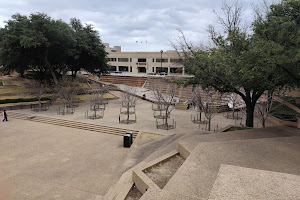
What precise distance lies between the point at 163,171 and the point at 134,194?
1.62 metres

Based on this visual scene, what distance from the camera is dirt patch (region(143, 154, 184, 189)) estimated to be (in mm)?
7996

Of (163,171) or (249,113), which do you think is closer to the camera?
(163,171)

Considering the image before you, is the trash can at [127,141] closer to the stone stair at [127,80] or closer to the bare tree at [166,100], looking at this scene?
the bare tree at [166,100]

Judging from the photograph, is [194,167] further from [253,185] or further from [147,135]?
[147,135]

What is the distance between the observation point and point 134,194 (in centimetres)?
781

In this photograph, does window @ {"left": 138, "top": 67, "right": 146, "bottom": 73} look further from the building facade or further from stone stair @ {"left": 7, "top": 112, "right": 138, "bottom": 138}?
stone stair @ {"left": 7, "top": 112, "right": 138, "bottom": 138}

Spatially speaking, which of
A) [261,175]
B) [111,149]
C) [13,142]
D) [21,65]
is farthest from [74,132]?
[21,65]

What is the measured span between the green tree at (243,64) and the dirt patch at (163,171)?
5253 millimetres

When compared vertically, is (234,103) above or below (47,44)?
below

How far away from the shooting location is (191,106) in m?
Result: 30.0

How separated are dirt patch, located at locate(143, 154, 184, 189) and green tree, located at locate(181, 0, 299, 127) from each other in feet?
17.2

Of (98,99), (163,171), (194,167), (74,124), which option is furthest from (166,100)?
(194,167)

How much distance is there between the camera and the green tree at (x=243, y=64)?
8789mm

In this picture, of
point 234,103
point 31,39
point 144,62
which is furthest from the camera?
point 144,62
